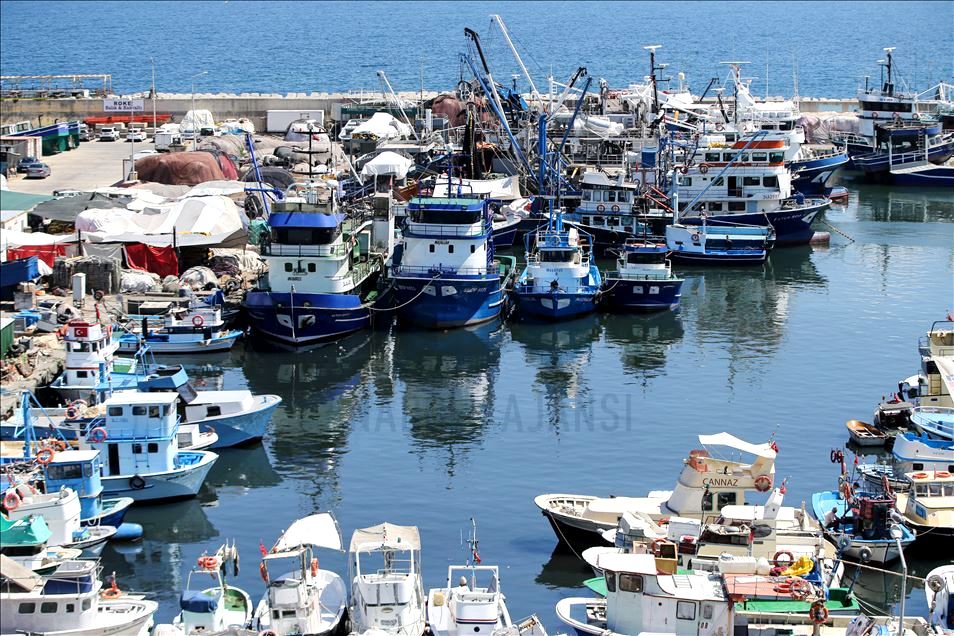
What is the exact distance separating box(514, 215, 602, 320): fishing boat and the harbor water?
769mm

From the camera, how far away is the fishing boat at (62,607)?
2706 centimetres

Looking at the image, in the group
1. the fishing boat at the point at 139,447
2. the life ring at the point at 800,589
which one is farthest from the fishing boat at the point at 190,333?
the life ring at the point at 800,589

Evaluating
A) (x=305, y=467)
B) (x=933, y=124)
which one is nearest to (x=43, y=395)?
(x=305, y=467)

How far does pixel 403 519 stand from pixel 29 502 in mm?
8891

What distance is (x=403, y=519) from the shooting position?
1400 inches

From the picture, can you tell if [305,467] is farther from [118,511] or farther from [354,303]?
[354,303]

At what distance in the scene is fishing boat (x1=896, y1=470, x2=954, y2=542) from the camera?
109 ft

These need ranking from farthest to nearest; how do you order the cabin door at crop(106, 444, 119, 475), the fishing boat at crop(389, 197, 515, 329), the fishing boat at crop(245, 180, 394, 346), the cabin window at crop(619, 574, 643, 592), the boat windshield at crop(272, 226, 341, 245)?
the fishing boat at crop(389, 197, 515, 329) < the boat windshield at crop(272, 226, 341, 245) < the fishing boat at crop(245, 180, 394, 346) < the cabin door at crop(106, 444, 119, 475) < the cabin window at crop(619, 574, 643, 592)

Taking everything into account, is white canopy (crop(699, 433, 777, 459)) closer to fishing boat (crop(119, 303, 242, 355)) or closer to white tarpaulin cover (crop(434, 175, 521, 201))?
fishing boat (crop(119, 303, 242, 355))

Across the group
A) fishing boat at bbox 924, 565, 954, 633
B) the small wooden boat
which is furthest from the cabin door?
the small wooden boat

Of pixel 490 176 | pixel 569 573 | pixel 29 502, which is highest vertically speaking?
pixel 490 176

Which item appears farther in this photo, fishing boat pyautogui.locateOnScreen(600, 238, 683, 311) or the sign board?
the sign board

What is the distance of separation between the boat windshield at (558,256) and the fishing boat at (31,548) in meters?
29.7

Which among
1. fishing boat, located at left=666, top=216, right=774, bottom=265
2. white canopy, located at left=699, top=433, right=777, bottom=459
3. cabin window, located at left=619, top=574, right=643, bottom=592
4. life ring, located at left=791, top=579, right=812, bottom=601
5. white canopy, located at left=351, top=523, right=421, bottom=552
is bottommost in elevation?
life ring, located at left=791, top=579, right=812, bottom=601
